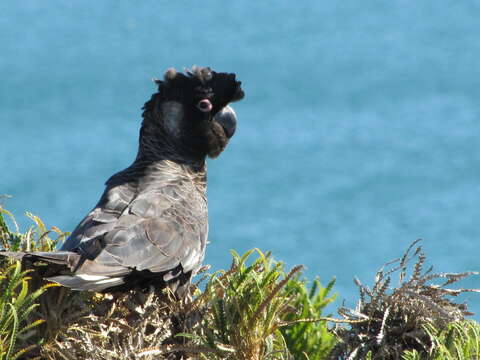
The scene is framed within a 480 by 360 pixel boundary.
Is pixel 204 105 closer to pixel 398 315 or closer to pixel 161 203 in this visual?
pixel 161 203

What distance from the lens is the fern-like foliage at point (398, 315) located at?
392cm

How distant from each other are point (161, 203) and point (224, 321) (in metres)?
1.24

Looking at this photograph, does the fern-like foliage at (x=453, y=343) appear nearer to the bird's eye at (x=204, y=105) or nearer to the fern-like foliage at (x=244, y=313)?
the fern-like foliage at (x=244, y=313)

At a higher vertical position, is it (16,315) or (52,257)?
(52,257)

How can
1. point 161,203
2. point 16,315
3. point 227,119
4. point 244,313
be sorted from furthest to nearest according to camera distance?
point 227,119
point 161,203
point 244,313
point 16,315

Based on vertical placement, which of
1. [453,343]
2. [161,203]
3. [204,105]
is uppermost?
[204,105]

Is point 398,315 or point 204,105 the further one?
point 204,105

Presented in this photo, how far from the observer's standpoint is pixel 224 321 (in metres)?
3.83

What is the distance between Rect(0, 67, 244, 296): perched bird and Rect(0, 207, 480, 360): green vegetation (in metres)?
0.13

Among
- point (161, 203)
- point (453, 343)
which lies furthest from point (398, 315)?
point (161, 203)

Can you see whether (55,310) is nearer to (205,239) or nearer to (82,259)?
(82,259)

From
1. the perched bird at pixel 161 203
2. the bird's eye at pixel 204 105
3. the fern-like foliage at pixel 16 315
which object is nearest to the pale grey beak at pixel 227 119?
the perched bird at pixel 161 203

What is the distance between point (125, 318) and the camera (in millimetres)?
4031

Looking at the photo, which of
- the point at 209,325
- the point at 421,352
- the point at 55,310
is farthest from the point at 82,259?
the point at 421,352
